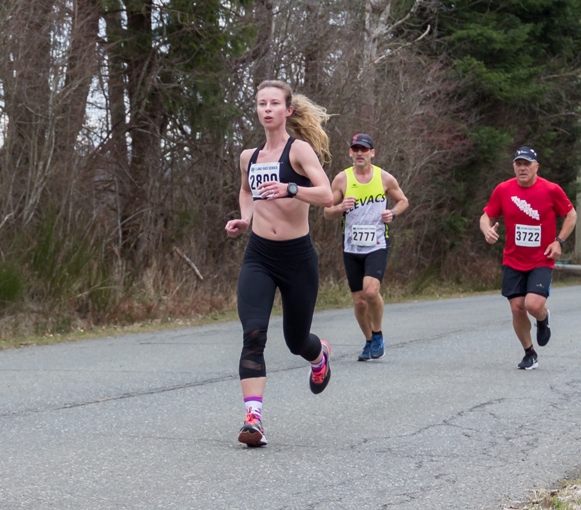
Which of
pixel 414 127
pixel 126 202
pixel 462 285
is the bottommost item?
pixel 462 285

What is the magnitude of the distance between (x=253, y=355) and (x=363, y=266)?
3.96 meters

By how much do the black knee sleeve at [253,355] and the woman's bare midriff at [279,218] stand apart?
58 cm

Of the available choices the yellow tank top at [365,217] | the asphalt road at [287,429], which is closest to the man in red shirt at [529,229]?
the asphalt road at [287,429]

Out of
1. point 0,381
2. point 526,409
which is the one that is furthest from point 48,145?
point 526,409

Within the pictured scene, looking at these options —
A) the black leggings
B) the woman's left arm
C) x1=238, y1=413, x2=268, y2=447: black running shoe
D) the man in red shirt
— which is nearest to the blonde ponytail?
the woman's left arm

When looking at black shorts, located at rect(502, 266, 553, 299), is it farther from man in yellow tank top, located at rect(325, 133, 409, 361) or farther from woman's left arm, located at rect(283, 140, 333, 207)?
woman's left arm, located at rect(283, 140, 333, 207)

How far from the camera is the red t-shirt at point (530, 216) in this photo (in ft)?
30.4

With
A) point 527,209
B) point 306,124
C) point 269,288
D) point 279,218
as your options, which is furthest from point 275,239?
point 527,209

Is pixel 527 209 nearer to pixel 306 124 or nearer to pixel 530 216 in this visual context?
pixel 530 216

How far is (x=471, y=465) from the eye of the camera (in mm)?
5645

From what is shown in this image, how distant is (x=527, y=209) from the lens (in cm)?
928

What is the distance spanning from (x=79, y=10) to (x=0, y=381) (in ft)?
27.5

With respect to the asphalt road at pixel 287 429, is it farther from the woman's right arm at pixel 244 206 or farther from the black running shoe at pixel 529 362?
the woman's right arm at pixel 244 206

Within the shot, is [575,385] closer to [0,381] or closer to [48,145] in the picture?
[0,381]
